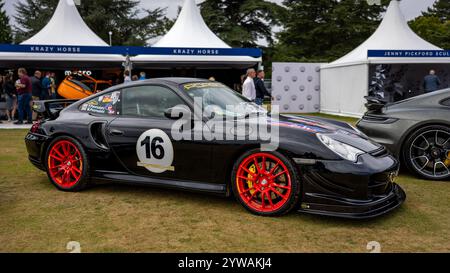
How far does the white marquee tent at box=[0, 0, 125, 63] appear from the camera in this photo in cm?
1338

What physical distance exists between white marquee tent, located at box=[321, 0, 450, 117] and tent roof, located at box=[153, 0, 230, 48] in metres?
4.46

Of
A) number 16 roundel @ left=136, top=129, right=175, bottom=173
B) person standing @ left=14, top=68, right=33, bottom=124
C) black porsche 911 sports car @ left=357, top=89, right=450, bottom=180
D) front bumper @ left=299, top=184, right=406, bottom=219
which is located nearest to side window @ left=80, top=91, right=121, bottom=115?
number 16 roundel @ left=136, top=129, right=175, bottom=173

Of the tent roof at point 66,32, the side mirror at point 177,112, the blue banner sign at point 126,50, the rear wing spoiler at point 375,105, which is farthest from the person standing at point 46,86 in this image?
the rear wing spoiler at point 375,105

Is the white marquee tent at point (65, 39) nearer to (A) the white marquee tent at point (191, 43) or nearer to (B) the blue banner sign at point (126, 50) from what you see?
(B) the blue banner sign at point (126, 50)

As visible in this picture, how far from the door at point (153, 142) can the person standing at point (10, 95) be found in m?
9.57

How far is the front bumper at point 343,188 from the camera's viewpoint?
3367 millimetres

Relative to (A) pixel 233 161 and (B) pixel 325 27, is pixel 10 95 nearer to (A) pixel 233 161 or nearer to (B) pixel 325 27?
(A) pixel 233 161

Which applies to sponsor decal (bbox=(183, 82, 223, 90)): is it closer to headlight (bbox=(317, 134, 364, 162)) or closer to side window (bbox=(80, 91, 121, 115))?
side window (bbox=(80, 91, 121, 115))

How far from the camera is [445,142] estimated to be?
16.4 feet

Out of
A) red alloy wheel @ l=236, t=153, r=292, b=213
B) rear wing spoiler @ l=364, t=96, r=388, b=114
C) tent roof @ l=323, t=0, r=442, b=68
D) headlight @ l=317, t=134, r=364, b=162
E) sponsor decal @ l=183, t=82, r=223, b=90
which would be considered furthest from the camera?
tent roof @ l=323, t=0, r=442, b=68

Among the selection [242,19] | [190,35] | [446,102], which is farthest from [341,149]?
[242,19]
